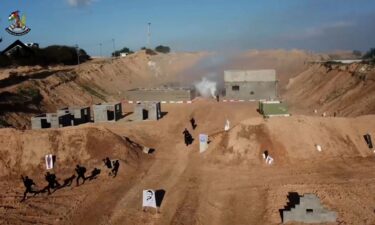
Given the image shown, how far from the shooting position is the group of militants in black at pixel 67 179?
22.3 meters

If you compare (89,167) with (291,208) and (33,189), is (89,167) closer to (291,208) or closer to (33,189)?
(33,189)

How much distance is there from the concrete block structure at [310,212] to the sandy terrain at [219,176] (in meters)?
0.65

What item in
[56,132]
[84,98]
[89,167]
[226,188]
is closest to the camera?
[226,188]

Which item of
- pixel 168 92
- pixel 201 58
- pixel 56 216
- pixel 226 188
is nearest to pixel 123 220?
pixel 56 216

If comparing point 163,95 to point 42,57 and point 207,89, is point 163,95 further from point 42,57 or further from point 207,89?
point 42,57

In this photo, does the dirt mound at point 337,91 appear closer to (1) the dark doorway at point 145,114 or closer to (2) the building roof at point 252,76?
(2) the building roof at point 252,76

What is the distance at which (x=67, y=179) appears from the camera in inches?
968

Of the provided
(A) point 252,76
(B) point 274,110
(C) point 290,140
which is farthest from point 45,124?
(A) point 252,76

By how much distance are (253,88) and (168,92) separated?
9.62 meters

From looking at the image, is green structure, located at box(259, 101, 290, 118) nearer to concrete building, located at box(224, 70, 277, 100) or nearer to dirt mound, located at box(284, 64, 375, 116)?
dirt mound, located at box(284, 64, 375, 116)

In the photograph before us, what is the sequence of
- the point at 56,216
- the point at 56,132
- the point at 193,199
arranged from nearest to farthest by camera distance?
the point at 56,216
the point at 193,199
the point at 56,132

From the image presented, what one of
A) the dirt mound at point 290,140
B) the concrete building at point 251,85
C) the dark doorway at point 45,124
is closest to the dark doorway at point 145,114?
the dark doorway at point 45,124

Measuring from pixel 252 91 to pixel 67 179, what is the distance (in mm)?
29126

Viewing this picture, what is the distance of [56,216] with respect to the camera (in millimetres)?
19750
